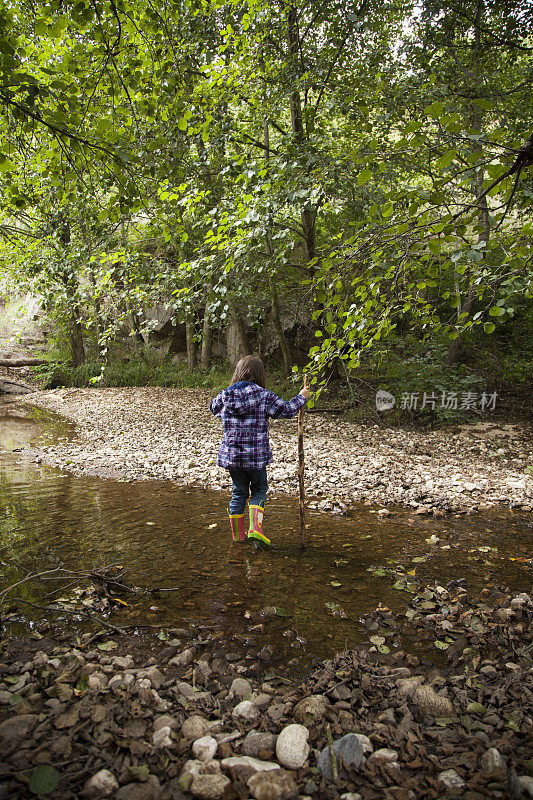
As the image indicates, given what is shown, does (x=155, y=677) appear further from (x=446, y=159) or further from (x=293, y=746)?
(x=446, y=159)

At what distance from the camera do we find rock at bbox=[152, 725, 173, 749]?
2.21m

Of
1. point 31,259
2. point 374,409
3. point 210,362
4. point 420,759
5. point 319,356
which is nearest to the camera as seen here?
point 420,759

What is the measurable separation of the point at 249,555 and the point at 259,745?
9.13 feet

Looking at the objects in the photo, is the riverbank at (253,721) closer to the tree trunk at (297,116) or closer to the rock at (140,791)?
the rock at (140,791)

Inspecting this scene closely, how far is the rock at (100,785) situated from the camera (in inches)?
73.4

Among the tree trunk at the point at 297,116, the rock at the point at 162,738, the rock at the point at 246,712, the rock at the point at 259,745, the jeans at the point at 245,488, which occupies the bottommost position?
the rock at the point at 246,712

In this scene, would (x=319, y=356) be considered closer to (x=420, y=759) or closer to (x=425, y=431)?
(x=420, y=759)

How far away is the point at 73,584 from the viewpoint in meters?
4.11

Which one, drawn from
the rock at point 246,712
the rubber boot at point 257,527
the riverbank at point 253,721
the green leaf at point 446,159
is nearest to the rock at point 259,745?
the riverbank at point 253,721

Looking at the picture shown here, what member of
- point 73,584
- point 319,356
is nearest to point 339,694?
point 319,356

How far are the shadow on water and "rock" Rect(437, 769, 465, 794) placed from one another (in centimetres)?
124

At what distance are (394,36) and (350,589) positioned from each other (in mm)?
14024

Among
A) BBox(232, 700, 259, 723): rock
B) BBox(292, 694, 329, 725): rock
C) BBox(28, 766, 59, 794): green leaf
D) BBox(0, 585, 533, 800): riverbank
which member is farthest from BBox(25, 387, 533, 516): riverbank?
BBox(28, 766, 59, 794): green leaf

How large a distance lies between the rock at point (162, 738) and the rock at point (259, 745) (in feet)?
1.28
